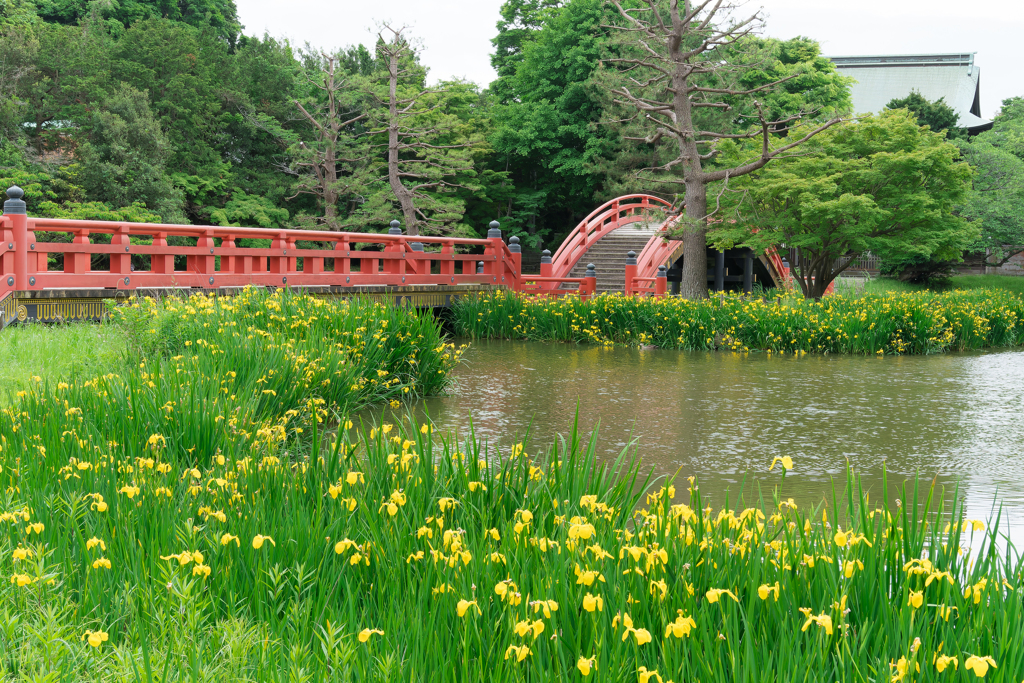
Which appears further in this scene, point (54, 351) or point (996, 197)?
point (996, 197)

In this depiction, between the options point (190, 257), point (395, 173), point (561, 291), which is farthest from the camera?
point (395, 173)

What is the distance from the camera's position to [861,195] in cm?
1580

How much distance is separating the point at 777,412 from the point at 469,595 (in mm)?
6253

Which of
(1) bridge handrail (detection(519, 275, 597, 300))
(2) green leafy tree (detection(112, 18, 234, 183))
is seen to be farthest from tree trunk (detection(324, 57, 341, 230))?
(1) bridge handrail (detection(519, 275, 597, 300))

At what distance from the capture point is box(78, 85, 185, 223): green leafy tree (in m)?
22.6

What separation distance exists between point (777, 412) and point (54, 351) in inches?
261

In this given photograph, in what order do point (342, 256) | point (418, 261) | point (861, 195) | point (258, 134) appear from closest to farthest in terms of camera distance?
point (342, 256) < point (861, 195) < point (418, 261) < point (258, 134)

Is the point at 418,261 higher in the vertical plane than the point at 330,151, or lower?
lower

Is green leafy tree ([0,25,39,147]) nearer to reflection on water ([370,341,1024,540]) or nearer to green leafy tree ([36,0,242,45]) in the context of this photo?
green leafy tree ([36,0,242,45])

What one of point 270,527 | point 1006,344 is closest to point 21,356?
point 270,527

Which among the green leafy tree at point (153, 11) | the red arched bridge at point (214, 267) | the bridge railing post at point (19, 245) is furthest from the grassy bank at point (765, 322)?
the green leafy tree at point (153, 11)

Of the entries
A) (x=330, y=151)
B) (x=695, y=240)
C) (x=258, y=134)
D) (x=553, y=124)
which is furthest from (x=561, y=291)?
(x=258, y=134)

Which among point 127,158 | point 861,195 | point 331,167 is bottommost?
point 861,195

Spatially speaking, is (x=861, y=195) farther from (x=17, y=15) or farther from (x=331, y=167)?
(x=17, y=15)
